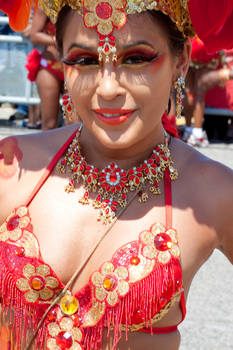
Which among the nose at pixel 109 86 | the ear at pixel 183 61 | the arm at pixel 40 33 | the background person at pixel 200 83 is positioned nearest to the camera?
the nose at pixel 109 86

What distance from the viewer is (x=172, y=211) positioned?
1.53 metres

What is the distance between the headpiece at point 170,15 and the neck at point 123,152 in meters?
0.29

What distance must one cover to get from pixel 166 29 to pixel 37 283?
713mm

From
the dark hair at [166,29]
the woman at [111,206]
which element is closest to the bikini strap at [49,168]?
the woman at [111,206]

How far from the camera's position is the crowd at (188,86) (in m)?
4.39

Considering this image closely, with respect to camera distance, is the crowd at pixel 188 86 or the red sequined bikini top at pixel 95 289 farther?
the crowd at pixel 188 86

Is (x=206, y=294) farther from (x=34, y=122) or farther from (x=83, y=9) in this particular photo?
(x=34, y=122)

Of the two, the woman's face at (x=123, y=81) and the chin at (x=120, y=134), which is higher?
the woman's face at (x=123, y=81)

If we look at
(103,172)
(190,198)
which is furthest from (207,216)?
(103,172)

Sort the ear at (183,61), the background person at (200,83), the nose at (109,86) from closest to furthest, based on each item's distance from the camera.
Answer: the nose at (109,86) < the ear at (183,61) < the background person at (200,83)

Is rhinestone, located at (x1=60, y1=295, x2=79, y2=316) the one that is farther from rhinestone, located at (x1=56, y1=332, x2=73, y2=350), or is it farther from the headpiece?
A: the headpiece

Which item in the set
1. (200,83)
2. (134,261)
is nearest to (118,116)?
(134,261)

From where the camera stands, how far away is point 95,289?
1452 millimetres

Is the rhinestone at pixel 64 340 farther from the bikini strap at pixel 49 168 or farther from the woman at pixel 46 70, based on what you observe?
the woman at pixel 46 70
